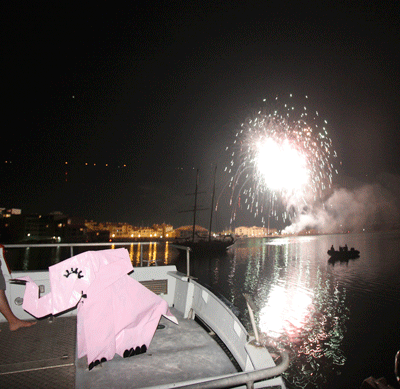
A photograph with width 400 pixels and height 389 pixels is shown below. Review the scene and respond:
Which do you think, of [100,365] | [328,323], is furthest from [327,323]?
[100,365]

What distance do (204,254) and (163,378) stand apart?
65.8 meters

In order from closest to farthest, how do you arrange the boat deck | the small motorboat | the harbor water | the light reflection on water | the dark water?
the boat deck → the harbor water → the dark water → the light reflection on water → the small motorboat

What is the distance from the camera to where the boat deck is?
3324 millimetres

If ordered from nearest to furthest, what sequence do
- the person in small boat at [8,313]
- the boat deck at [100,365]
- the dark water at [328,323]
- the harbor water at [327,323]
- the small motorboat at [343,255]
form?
the boat deck at [100,365] < the person in small boat at [8,313] < the harbor water at [327,323] < the dark water at [328,323] < the small motorboat at [343,255]

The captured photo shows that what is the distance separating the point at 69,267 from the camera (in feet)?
12.6

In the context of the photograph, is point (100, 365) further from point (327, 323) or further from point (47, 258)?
point (47, 258)

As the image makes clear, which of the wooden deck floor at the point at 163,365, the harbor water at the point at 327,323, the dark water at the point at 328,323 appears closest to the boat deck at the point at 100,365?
the wooden deck floor at the point at 163,365

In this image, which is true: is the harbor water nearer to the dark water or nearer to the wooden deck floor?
the dark water

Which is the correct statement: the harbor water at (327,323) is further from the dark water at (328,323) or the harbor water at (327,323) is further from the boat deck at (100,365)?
the boat deck at (100,365)

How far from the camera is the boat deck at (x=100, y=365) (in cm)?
332

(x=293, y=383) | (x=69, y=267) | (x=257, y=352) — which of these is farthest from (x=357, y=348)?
(x=69, y=267)

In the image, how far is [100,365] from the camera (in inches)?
145

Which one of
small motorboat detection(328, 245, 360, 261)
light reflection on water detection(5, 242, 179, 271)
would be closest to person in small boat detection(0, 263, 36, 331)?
light reflection on water detection(5, 242, 179, 271)

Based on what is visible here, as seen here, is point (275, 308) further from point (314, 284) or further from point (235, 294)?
point (314, 284)
